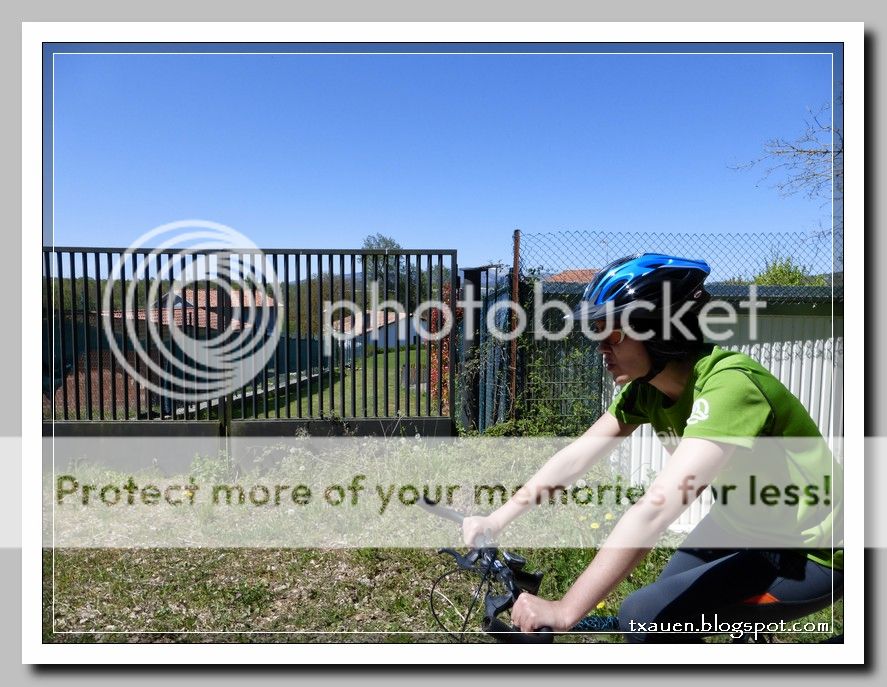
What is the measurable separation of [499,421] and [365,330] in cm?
138

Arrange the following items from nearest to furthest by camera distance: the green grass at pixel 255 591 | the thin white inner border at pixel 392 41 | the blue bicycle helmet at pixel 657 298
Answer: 1. the blue bicycle helmet at pixel 657 298
2. the thin white inner border at pixel 392 41
3. the green grass at pixel 255 591

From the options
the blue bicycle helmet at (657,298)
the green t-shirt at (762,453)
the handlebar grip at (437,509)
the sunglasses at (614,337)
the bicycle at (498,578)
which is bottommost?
the bicycle at (498,578)

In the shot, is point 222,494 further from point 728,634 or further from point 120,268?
point 728,634

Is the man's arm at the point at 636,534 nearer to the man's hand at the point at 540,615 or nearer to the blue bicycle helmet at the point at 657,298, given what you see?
the man's hand at the point at 540,615

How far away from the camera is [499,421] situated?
525 centimetres

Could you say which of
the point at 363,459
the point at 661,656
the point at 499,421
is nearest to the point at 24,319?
the point at 661,656

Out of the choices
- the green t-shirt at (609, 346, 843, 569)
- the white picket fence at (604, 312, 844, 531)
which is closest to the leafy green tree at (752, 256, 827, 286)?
the white picket fence at (604, 312, 844, 531)

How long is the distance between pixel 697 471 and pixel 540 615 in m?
0.53

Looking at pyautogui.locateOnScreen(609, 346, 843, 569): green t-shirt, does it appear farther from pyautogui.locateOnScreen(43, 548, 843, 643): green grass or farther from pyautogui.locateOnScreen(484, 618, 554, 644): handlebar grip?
pyautogui.locateOnScreen(43, 548, 843, 643): green grass

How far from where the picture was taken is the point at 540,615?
1.55 metres

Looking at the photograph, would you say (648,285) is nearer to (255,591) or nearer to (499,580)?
(499,580)

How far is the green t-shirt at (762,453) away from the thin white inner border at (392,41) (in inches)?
27.7

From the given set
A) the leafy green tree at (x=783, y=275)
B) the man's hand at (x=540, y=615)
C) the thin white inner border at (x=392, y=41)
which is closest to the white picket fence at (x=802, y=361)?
the leafy green tree at (x=783, y=275)

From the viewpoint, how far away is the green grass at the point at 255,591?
126 inches
